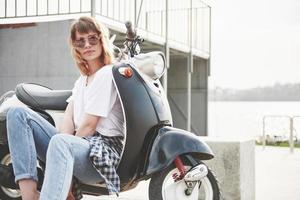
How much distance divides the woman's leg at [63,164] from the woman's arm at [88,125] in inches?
2.2

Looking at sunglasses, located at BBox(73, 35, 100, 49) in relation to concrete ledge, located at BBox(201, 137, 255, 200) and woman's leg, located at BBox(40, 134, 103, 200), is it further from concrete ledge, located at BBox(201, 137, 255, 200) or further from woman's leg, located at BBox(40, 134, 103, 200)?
concrete ledge, located at BBox(201, 137, 255, 200)

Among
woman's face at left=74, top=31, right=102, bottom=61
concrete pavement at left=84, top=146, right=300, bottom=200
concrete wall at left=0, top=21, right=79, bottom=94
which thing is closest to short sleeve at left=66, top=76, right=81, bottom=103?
woman's face at left=74, top=31, right=102, bottom=61

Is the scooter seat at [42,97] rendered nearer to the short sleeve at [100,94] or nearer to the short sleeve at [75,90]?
the short sleeve at [75,90]

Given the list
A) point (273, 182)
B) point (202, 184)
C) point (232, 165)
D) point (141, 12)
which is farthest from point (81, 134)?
point (141, 12)

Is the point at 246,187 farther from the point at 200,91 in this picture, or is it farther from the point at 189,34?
the point at 200,91

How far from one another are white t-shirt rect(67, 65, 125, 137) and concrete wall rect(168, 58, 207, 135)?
10.7 m

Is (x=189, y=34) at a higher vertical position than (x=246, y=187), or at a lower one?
higher

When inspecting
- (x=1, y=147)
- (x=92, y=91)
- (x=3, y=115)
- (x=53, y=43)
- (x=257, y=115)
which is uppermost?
(x=53, y=43)

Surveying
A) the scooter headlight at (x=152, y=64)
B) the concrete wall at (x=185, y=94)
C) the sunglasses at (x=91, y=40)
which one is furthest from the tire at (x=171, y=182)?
the concrete wall at (x=185, y=94)

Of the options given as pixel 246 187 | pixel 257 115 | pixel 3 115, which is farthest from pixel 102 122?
pixel 257 115

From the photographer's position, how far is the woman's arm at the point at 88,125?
1852mm

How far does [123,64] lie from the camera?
6.31 ft

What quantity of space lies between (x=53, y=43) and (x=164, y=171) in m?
4.34

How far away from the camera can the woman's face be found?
1.95m
